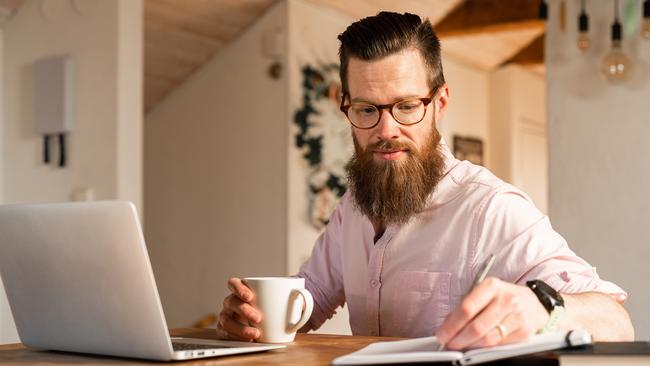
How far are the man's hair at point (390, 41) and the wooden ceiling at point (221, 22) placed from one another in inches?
119

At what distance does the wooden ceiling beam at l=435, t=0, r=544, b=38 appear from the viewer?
5.90 m

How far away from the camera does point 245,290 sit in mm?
1659

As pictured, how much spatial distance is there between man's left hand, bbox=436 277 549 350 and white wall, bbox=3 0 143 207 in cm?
328

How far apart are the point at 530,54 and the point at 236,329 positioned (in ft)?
20.6

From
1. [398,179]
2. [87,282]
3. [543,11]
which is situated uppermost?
[543,11]

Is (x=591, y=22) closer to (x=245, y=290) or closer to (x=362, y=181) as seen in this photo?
(x=362, y=181)

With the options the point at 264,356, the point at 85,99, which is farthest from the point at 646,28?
the point at 264,356

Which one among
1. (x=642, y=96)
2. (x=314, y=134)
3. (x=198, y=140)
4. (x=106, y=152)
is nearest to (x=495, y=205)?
(x=642, y=96)

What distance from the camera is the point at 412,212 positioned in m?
1.96

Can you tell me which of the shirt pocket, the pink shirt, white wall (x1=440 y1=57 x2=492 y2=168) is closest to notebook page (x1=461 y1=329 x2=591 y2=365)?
the pink shirt

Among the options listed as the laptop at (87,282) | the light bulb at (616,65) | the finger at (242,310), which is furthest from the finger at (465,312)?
the light bulb at (616,65)

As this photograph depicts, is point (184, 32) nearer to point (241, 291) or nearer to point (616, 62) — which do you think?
point (616, 62)

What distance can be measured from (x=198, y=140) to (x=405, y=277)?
3841 mm

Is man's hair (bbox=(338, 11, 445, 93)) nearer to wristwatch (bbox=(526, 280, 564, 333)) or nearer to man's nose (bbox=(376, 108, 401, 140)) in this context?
man's nose (bbox=(376, 108, 401, 140))
